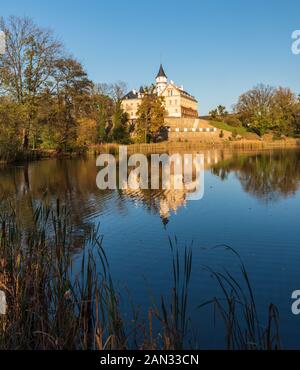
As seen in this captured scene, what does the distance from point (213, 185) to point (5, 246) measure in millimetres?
A: 13233

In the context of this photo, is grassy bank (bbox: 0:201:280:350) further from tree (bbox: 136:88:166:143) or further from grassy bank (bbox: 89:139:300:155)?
tree (bbox: 136:88:166:143)

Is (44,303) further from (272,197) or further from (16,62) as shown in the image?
(16,62)

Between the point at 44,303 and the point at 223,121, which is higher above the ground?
the point at 223,121

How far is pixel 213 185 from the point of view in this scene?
675 inches

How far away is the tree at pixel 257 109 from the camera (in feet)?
224

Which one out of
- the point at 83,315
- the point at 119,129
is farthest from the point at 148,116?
the point at 83,315

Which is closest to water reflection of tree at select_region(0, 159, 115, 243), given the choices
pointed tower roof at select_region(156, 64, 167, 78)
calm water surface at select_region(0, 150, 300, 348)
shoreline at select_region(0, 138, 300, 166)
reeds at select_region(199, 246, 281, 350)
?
calm water surface at select_region(0, 150, 300, 348)

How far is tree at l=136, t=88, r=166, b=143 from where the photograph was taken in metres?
59.4

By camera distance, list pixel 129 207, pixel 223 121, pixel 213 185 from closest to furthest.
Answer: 1. pixel 129 207
2. pixel 213 185
3. pixel 223 121

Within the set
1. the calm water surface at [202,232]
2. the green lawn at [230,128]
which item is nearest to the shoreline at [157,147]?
the green lawn at [230,128]

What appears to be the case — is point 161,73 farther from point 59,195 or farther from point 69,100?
point 59,195
